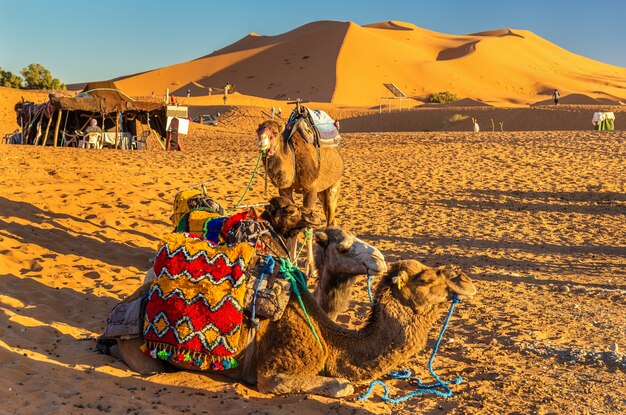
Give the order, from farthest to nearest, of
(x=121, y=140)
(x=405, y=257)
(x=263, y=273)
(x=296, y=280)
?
(x=121, y=140)
(x=405, y=257)
(x=296, y=280)
(x=263, y=273)

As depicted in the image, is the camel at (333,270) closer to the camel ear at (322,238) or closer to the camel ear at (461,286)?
the camel ear at (322,238)

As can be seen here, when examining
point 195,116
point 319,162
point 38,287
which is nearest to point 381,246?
point 319,162

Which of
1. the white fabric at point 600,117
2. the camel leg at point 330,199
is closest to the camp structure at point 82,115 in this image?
the camel leg at point 330,199

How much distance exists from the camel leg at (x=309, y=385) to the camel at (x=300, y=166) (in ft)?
12.6

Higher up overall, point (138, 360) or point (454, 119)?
point (454, 119)

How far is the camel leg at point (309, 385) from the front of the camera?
184 inches

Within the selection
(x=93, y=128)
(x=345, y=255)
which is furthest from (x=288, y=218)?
(x=93, y=128)

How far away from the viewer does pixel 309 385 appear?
186 inches

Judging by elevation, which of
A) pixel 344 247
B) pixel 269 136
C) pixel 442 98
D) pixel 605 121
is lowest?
pixel 344 247

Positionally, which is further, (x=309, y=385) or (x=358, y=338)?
(x=358, y=338)

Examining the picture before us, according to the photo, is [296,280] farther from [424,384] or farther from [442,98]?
[442,98]

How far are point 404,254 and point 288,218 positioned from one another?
4614 millimetres

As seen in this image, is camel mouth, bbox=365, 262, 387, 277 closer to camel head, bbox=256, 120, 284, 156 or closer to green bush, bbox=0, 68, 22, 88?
camel head, bbox=256, 120, 284, 156

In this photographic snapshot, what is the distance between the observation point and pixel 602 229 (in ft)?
42.6
